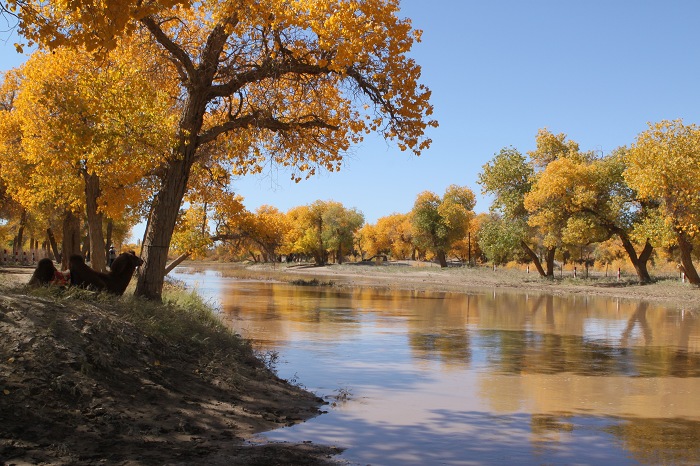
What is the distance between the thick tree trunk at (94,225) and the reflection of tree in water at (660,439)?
15199 mm

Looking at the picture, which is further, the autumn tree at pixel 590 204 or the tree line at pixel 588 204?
the autumn tree at pixel 590 204

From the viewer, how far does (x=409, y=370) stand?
11547mm

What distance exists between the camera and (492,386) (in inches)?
402

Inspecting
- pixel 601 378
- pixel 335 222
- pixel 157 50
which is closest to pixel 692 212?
pixel 601 378

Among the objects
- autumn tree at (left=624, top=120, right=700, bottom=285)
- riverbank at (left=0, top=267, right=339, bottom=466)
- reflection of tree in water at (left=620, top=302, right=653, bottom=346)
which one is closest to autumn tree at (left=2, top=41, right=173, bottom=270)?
riverbank at (left=0, top=267, right=339, bottom=466)

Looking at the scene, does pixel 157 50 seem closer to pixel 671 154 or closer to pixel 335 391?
pixel 335 391

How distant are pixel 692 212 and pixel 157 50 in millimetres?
28618

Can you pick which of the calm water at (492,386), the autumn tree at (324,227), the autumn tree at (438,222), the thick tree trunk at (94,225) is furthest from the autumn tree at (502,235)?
the autumn tree at (324,227)

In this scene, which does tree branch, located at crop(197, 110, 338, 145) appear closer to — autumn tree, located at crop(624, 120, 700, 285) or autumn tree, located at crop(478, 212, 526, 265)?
autumn tree, located at crop(624, 120, 700, 285)

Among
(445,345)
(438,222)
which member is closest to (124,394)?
(445,345)

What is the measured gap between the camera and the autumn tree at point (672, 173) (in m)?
31.6

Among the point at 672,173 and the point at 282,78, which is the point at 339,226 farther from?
the point at 282,78

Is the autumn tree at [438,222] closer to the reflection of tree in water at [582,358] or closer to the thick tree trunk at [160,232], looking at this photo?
the reflection of tree in water at [582,358]

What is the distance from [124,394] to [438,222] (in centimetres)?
7137
